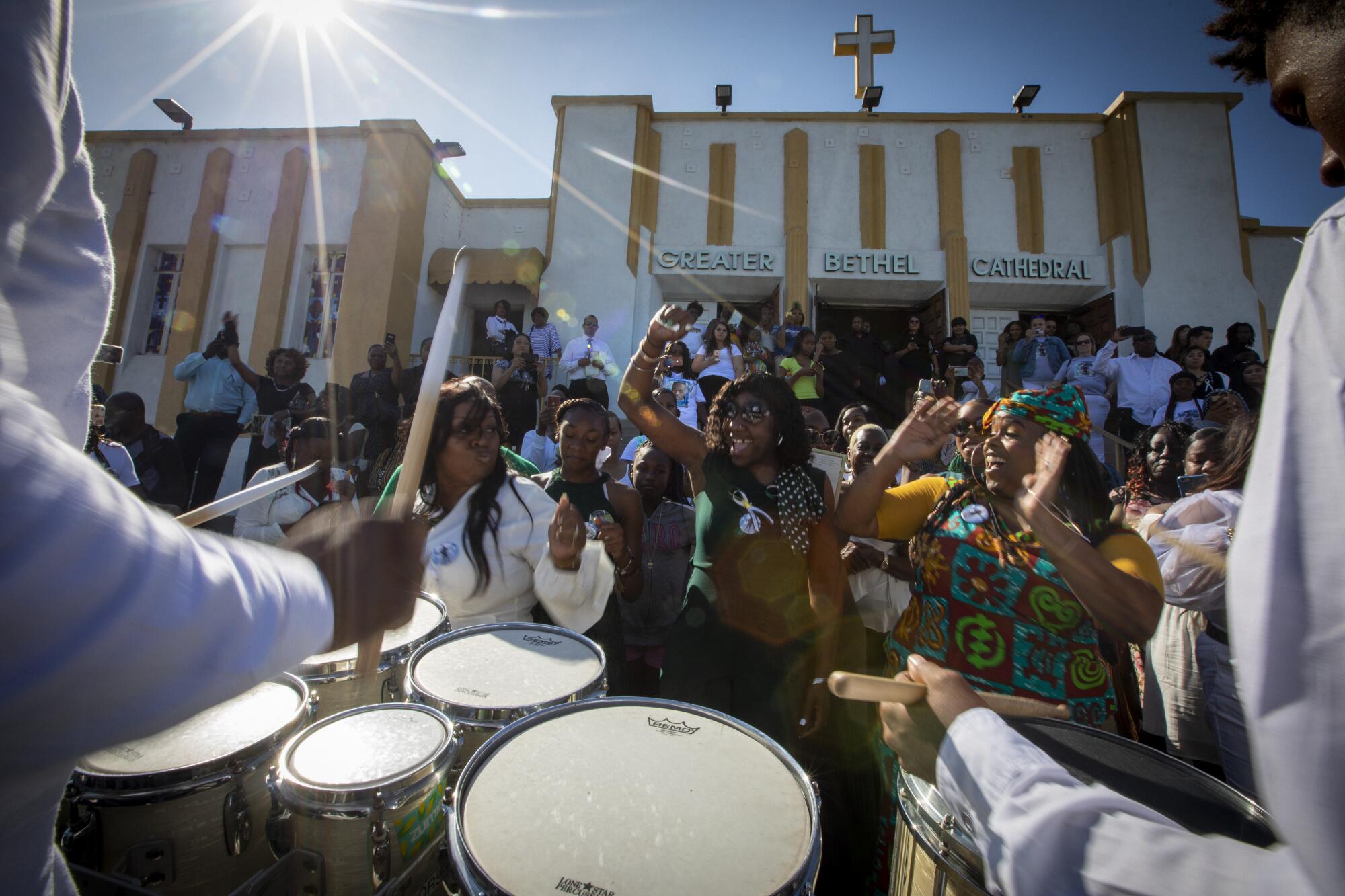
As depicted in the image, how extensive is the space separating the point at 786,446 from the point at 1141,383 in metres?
8.10

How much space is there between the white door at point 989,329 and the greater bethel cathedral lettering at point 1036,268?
113 centimetres

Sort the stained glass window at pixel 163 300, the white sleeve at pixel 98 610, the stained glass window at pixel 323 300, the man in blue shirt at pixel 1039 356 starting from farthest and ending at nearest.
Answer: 1. the stained glass window at pixel 163 300
2. the stained glass window at pixel 323 300
3. the man in blue shirt at pixel 1039 356
4. the white sleeve at pixel 98 610

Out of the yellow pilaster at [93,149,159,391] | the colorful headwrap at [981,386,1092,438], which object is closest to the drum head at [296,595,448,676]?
the colorful headwrap at [981,386,1092,438]

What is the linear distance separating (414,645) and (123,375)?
15246 mm

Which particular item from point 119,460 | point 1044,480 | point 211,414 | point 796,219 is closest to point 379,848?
point 1044,480

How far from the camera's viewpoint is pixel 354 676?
2.04 metres

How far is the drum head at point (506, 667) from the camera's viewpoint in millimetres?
1984

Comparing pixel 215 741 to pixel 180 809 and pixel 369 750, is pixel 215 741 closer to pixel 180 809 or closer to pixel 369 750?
pixel 180 809

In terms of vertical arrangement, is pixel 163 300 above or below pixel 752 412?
above

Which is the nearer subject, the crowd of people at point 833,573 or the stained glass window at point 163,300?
the crowd of people at point 833,573

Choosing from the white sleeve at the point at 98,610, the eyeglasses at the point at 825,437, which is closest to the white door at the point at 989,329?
the eyeglasses at the point at 825,437

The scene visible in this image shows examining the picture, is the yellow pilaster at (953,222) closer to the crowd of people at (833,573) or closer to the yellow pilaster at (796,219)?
the yellow pilaster at (796,219)

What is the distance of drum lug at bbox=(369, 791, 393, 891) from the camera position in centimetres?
158

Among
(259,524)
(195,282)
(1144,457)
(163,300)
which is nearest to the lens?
(259,524)
